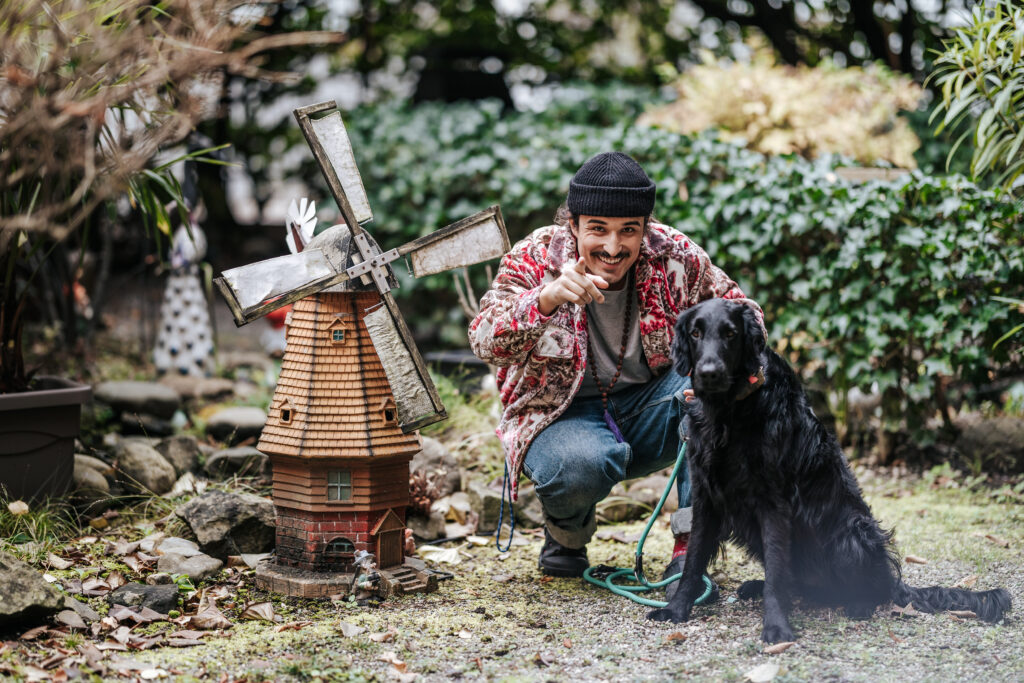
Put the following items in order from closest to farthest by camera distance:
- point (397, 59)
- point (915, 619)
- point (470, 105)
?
1. point (915, 619)
2. point (470, 105)
3. point (397, 59)

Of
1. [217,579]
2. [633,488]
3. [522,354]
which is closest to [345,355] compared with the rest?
[522,354]

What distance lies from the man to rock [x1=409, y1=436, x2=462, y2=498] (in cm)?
103

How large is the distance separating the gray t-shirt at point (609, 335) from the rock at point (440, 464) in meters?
1.29

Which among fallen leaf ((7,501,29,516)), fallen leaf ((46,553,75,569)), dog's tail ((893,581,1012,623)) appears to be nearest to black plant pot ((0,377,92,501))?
fallen leaf ((7,501,29,516))

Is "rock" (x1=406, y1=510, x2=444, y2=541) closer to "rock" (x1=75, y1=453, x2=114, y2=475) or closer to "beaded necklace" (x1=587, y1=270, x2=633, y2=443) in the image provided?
"beaded necklace" (x1=587, y1=270, x2=633, y2=443)

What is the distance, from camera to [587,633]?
3.04 m

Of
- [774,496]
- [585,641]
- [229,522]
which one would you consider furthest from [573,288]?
[229,522]

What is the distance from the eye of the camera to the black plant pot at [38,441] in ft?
12.2

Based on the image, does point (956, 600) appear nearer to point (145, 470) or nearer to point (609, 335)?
point (609, 335)

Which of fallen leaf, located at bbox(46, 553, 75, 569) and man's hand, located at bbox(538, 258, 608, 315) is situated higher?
man's hand, located at bbox(538, 258, 608, 315)

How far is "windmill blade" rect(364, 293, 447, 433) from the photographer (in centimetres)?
330

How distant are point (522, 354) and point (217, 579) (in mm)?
1476

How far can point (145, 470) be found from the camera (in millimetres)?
4336

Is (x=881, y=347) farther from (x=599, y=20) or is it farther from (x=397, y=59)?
(x=397, y=59)
